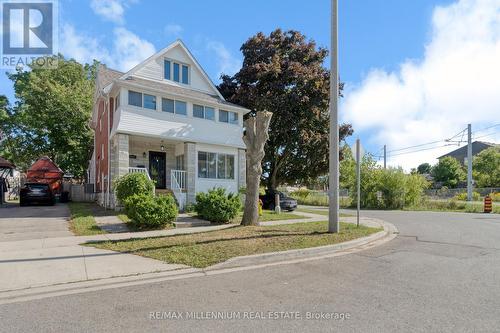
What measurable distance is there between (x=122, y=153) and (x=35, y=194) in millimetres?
9267

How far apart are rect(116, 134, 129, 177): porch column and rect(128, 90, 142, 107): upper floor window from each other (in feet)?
5.43

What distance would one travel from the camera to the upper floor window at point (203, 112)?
62.0 ft

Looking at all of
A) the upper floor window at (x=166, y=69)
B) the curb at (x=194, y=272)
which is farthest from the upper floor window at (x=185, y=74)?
the curb at (x=194, y=272)

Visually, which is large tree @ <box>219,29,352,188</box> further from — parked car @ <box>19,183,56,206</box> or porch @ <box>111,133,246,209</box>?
parked car @ <box>19,183,56,206</box>

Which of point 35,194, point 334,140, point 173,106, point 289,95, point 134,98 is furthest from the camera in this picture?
point 289,95

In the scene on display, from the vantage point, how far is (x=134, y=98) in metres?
16.7

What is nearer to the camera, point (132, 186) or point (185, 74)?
point (132, 186)

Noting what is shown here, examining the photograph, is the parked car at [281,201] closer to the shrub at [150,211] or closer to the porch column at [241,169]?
the porch column at [241,169]

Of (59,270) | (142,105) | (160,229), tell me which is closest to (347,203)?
(142,105)

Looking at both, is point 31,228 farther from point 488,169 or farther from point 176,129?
point 488,169

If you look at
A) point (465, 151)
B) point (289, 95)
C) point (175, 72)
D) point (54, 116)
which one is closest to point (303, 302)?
point (175, 72)

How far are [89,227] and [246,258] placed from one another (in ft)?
22.6

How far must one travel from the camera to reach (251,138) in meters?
12.2

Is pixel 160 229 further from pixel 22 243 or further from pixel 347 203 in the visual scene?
pixel 347 203
